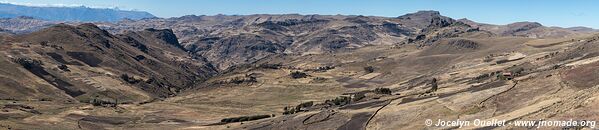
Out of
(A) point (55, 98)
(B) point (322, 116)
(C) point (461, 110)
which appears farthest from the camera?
(A) point (55, 98)

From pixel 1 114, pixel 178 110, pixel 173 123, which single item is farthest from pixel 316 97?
pixel 1 114

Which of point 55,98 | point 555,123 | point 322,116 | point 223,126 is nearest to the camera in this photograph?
point 555,123

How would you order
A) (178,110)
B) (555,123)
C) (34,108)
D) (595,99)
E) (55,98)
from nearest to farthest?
(555,123) < (595,99) < (34,108) < (178,110) < (55,98)

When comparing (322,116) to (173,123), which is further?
(173,123)

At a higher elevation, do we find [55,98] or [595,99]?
[595,99]

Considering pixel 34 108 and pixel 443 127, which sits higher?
pixel 443 127

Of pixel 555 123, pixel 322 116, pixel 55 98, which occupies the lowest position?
pixel 55 98

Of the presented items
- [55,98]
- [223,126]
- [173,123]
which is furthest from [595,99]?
[55,98]

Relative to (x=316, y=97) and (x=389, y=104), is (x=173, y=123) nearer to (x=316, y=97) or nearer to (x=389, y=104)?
(x=389, y=104)

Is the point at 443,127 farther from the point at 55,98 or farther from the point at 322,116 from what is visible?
the point at 55,98
